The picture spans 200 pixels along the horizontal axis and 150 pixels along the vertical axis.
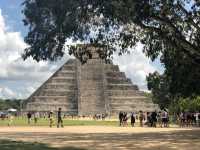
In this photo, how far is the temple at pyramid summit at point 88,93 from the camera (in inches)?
5413

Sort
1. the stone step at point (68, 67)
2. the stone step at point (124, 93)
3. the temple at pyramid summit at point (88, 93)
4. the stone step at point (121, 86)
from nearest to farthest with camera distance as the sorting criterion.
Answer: the temple at pyramid summit at point (88, 93)
the stone step at point (124, 93)
the stone step at point (121, 86)
the stone step at point (68, 67)

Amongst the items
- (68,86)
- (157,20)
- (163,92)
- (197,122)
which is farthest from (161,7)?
(68,86)

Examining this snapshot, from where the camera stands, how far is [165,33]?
111 ft

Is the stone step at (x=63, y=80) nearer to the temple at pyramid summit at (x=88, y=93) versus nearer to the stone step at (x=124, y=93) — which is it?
the temple at pyramid summit at (x=88, y=93)

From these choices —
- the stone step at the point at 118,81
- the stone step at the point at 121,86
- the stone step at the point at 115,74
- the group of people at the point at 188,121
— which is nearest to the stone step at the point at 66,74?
the stone step at the point at 115,74

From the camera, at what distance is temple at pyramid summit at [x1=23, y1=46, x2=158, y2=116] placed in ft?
451

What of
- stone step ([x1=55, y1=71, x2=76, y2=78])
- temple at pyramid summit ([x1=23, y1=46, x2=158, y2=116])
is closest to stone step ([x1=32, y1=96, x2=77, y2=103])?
temple at pyramid summit ([x1=23, y1=46, x2=158, y2=116])

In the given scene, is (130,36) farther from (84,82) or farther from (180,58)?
(84,82)

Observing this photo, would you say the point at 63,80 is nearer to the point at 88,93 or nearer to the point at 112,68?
the point at 88,93

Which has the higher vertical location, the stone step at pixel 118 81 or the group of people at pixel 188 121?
the stone step at pixel 118 81

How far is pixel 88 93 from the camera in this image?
490ft

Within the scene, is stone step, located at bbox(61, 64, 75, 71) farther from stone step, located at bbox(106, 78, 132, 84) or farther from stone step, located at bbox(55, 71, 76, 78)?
stone step, located at bbox(106, 78, 132, 84)

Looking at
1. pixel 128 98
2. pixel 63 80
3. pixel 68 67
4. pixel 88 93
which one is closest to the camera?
pixel 128 98

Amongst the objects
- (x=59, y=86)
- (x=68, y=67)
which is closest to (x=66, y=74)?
(x=68, y=67)
